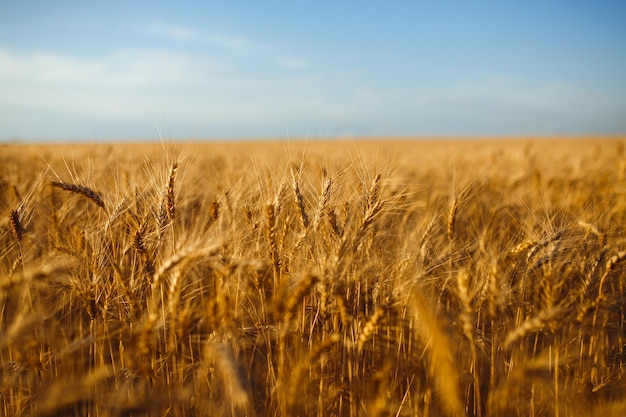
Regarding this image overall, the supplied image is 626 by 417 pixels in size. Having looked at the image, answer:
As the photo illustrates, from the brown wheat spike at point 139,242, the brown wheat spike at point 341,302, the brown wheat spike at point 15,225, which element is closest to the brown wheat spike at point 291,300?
the brown wheat spike at point 341,302

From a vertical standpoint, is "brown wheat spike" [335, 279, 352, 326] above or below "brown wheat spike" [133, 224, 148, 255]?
below

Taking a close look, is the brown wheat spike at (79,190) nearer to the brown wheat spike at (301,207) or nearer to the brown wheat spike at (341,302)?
the brown wheat spike at (301,207)

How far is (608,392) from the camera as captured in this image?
1.76 m

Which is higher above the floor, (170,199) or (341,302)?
(170,199)

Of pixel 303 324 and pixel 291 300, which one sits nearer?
pixel 291 300

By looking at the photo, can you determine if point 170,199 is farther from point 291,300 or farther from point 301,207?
point 291,300

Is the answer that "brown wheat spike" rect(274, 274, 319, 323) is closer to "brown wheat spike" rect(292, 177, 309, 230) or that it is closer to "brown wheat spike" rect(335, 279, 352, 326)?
"brown wheat spike" rect(335, 279, 352, 326)

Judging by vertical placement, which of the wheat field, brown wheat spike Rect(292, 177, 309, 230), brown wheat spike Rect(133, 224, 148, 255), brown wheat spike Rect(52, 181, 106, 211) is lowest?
the wheat field

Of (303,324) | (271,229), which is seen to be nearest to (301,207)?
(271,229)

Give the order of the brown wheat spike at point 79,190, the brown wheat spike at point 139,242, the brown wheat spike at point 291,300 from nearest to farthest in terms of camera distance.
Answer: the brown wheat spike at point 291,300, the brown wheat spike at point 139,242, the brown wheat spike at point 79,190

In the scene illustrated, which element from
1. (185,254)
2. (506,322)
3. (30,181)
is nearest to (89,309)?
(185,254)

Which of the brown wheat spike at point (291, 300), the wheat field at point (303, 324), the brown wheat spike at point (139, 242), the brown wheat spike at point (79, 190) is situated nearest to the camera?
the brown wheat spike at point (291, 300)

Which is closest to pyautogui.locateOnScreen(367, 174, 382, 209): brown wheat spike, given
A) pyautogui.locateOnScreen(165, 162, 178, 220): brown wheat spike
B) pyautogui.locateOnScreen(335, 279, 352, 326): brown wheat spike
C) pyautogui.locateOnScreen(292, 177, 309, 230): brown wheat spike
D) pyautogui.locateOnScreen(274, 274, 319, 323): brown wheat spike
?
pyautogui.locateOnScreen(292, 177, 309, 230): brown wheat spike

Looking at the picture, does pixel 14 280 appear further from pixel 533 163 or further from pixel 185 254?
pixel 533 163
